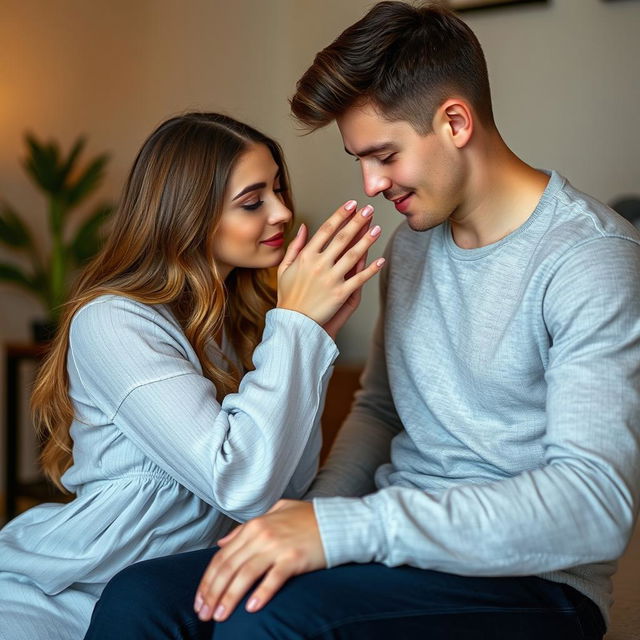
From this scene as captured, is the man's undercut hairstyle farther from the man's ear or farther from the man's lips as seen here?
the man's lips

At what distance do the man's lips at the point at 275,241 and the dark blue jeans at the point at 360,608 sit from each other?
1.92ft

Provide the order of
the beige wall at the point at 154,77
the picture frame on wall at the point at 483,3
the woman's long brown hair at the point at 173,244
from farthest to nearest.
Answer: the beige wall at the point at 154,77
the picture frame on wall at the point at 483,3
the woman's long brown hair at the point at 173,244

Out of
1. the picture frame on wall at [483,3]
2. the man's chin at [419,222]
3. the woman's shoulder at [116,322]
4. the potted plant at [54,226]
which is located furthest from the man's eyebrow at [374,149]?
the potted plant at [54,226]

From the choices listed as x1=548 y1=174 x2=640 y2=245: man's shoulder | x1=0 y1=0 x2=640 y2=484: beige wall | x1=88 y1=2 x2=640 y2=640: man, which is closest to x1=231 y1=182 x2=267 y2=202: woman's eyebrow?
x1=88 y1=2 x2=640 y2=640: man

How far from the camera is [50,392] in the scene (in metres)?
1.58

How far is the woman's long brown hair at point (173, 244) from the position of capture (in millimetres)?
1531

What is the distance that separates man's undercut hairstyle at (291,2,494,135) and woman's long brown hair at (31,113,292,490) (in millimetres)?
260

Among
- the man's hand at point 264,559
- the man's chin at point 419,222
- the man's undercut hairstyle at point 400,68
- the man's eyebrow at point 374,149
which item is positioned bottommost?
the man's hand at point 264,559

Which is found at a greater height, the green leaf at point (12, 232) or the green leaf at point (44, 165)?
the green leaf at point (44, 165)

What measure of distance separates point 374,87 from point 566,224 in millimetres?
343

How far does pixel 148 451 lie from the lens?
4.44ft

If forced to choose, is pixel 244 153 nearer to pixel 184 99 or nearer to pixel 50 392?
pixel 50 392

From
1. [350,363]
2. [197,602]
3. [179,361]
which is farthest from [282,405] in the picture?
[350,363]

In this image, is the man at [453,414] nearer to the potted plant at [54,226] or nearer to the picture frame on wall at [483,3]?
the picture frame on wall at [483,3]
